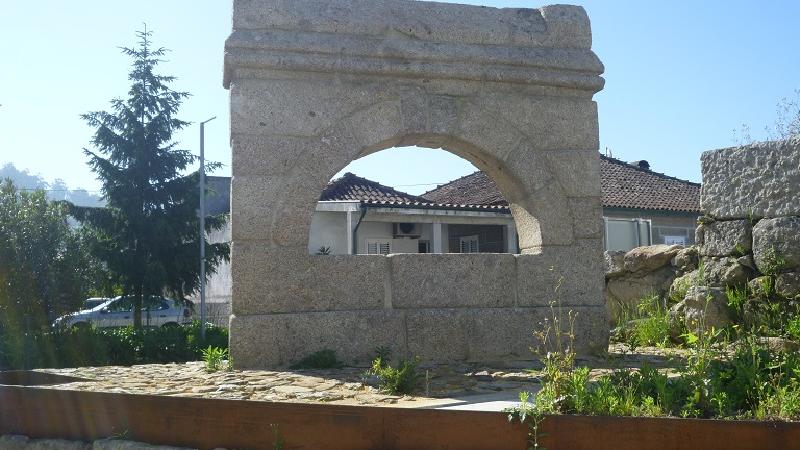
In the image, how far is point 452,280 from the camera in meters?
6.81

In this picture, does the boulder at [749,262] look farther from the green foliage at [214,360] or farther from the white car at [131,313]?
the white car at [131,313]

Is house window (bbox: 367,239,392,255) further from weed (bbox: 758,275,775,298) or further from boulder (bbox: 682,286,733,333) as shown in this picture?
weed (bbox: 758,275,775,298)

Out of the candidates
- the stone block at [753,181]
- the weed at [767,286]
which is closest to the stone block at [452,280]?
the stone block at [753,181]

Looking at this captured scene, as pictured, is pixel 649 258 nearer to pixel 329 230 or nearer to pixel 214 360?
pixel 214 360

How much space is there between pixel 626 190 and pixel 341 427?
21.5m

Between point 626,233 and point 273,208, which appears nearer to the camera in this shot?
point 273,208

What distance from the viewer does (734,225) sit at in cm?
690

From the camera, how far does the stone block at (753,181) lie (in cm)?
649

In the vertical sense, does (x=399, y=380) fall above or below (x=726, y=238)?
below

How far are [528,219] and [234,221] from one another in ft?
8.85

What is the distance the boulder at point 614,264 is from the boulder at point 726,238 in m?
1.56

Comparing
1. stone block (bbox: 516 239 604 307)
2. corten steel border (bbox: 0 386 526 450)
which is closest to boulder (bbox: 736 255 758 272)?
stone block (bbox: 516 239 604 307)

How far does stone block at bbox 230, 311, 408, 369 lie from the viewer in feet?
20.5

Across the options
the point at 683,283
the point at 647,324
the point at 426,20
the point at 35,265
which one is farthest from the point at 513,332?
the point at 35,265
